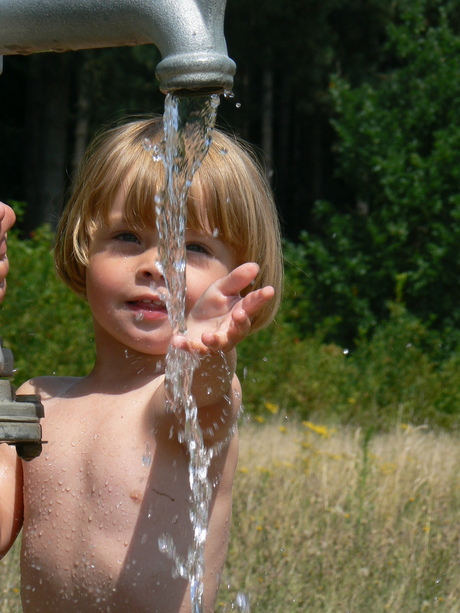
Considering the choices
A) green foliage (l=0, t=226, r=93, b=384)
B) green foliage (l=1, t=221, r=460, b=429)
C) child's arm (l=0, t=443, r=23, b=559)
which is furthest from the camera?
green foliage (l=1, t=221, r=460, b=429)

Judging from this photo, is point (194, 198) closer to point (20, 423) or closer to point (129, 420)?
point (129, 420)

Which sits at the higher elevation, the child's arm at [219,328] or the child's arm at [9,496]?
the child's arm at [219,328]

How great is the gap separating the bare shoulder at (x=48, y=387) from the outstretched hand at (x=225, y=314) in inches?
23.5

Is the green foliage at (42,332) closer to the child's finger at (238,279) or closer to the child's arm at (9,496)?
the child's arm at (9,496)

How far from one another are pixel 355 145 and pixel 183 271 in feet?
24.0

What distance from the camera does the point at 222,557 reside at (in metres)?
1.71

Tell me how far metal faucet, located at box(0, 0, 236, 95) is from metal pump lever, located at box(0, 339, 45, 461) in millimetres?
448

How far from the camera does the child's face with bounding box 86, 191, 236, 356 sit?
66.1 inches

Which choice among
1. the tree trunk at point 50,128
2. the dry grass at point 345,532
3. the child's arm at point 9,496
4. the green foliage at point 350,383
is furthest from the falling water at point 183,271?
the tree trunk at point 50,128

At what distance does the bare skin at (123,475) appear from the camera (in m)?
1.59

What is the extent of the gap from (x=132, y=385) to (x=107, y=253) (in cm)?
25

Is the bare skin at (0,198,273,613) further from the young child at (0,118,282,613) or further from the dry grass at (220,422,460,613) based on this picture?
the dry grass at (220,422,460,613)

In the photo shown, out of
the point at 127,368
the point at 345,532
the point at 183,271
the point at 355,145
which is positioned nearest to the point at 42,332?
the point at 345,532

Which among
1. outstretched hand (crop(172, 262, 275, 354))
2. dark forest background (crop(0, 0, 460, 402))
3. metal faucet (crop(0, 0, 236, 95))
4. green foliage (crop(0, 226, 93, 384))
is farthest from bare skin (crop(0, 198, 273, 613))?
dark forest background (crop(0, 0, 460, 402))
